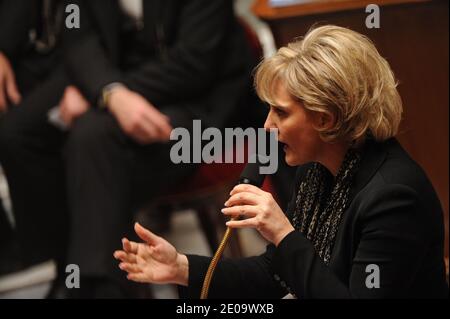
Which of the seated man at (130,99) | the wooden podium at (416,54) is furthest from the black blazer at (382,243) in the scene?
the seated man at (130,99)

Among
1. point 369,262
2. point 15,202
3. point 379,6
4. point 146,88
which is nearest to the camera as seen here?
point 369,262

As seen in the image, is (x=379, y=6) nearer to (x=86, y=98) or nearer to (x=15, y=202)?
(x=86, y=98)

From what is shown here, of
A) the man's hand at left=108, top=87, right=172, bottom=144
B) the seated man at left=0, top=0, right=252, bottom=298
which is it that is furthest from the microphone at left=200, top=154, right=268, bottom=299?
the man's hand at left=108, top=87, right=172, bottom=144

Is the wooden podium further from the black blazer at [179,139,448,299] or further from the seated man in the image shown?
the black blazer at [179,139,448,299]

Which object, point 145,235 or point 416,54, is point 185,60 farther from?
point 145,235

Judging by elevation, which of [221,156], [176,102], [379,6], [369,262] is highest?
[379,6]

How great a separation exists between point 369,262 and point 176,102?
1040 mm

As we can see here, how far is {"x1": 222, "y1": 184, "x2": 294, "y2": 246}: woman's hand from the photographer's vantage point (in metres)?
1.15

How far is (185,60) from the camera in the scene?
2104 millimetres

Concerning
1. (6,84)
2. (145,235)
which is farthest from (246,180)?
(6,84)

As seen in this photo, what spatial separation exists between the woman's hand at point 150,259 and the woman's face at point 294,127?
25 centimetres

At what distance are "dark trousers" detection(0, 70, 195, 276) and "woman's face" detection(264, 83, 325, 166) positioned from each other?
801mm

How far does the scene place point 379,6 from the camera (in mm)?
1638
